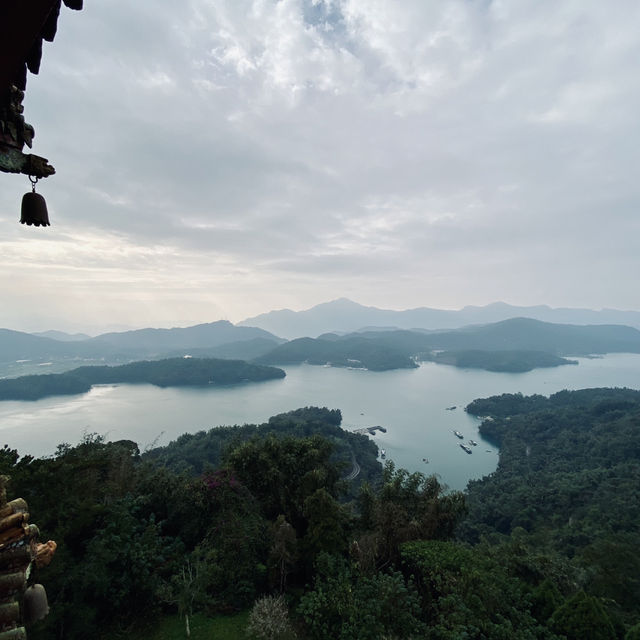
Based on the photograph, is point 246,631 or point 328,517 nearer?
point 246,631

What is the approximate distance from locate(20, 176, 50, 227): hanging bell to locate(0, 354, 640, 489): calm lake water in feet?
73.4

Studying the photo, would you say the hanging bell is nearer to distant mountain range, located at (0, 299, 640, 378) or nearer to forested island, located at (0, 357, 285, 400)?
forested island, located at (0, 357, 285, 400)

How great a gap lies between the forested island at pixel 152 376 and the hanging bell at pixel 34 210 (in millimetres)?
76656

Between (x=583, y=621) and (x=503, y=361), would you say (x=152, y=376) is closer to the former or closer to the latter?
(x=583, y=621)

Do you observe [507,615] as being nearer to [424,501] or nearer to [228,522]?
[424,501]

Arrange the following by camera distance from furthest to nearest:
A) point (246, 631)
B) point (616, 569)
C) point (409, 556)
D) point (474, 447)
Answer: point (474, 447) < point (616, 569) < point (409, 556) < point (246, 631)

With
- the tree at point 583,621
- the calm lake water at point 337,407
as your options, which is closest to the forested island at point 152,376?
the calm lake water at point 337,407

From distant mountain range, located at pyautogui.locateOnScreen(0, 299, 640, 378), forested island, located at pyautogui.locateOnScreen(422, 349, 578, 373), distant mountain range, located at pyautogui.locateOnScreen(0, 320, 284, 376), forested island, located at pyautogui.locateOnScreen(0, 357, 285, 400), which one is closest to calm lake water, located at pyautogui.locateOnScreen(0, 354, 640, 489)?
forested island, located at pyautogui.locateOnScreen(0, 357, 285, 400)

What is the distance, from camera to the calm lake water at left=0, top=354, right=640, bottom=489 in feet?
125

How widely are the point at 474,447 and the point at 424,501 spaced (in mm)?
38749

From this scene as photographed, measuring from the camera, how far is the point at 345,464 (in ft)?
31.5

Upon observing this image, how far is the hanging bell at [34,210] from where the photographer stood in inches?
73.5

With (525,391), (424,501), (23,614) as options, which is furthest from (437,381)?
(23,614)

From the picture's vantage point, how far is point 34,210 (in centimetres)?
192
